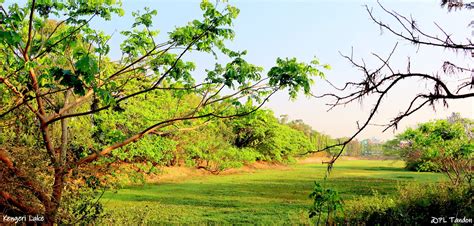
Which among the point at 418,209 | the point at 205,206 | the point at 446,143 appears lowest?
the point at 205,206

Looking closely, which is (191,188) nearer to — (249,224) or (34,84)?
(249,224)

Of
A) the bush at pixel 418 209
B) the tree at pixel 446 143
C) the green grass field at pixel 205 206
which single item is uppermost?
the tree at pixel 446 143

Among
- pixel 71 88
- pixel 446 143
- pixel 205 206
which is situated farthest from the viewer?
pixel 205 206

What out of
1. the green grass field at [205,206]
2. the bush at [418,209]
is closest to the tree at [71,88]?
the green grass field at [205,206]

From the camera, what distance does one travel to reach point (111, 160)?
28.7 feet

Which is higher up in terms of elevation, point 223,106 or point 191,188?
point 223,106

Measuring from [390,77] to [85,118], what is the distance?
1189 cm

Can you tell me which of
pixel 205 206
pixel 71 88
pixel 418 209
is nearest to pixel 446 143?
pixel 418 209

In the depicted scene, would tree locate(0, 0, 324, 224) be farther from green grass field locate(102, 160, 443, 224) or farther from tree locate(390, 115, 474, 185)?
tree locate(390, 115, 474, 185)

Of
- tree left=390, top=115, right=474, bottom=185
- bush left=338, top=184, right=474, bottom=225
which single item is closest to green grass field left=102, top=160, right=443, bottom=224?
tree left=390, top=115, right=474, bottom=185

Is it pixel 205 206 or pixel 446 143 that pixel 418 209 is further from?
pixel 205 206

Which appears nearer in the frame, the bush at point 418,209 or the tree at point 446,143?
the bush at point 418,209

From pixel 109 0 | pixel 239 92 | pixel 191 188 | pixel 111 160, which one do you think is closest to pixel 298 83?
pixel 239 92

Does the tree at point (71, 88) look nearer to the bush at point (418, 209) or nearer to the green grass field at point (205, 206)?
the green grass field at point (205, 206)
